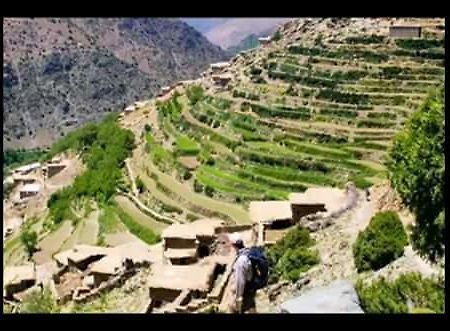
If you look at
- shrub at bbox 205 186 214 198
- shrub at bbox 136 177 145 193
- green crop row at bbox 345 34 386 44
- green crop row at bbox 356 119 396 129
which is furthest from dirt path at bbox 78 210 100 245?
green crop row at bbox 345 34 386 44

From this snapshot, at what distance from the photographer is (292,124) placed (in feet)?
85.7

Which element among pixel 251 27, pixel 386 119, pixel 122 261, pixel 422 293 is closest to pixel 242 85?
pixel 386 119

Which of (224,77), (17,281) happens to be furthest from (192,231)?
(224,77)

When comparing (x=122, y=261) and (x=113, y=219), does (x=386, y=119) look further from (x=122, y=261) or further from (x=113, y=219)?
(x=122, y=261)

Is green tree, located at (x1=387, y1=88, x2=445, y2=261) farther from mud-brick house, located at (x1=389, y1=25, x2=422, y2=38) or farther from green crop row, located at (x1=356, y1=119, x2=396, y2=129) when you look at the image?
mud-brick house, located at (x1=389, y1=25, x2=422, y2=38)

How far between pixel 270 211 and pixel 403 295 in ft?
28.1

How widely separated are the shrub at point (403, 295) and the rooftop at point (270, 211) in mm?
7397

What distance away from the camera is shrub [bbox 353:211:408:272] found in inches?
339

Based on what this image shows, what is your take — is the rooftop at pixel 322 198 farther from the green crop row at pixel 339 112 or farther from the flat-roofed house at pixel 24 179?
the flat-roofed house at pixel 24 179

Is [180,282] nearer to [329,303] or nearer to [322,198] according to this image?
[322,198]

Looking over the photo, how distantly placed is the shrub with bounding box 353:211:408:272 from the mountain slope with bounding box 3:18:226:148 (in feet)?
176

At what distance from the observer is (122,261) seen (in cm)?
1529

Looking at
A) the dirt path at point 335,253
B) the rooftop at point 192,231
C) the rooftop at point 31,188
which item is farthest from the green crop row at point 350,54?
the dirt path at point 335,253

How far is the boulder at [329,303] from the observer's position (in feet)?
19.6
